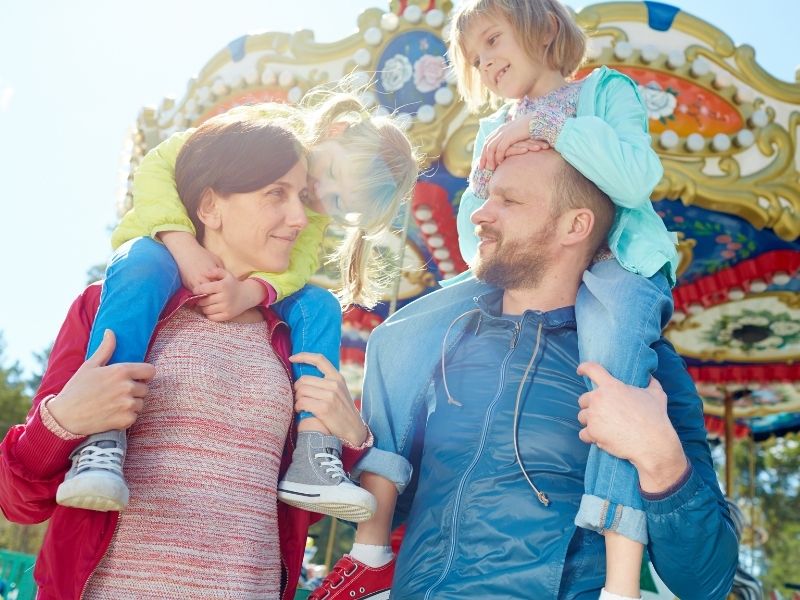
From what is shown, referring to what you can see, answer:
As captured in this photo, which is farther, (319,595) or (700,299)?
(700,299)

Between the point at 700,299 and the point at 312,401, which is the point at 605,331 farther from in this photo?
the point at 700,299

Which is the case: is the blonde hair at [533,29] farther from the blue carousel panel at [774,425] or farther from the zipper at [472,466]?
the blue carousel panel at [774,425]

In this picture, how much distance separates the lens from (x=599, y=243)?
7.38 ft

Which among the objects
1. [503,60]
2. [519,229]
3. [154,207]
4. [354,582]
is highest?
[503,60]

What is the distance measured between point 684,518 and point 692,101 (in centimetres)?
284

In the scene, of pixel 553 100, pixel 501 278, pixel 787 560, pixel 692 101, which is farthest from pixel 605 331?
pixel 787 560

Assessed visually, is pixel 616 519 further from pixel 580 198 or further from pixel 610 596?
pixel 580 198

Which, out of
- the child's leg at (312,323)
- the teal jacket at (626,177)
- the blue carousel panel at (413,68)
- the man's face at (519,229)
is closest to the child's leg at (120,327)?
the child's leg at (312,323)

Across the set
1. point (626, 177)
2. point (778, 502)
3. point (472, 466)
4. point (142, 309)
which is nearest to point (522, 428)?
point (472, 466)

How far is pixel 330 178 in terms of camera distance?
2143mm

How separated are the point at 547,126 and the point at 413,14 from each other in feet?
7.06

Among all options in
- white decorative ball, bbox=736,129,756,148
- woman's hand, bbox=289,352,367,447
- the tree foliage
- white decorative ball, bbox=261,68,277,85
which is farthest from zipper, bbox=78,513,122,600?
the tree foliage

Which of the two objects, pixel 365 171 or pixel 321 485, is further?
pixel 365 171

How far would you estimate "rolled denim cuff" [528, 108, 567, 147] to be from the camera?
2174mm
